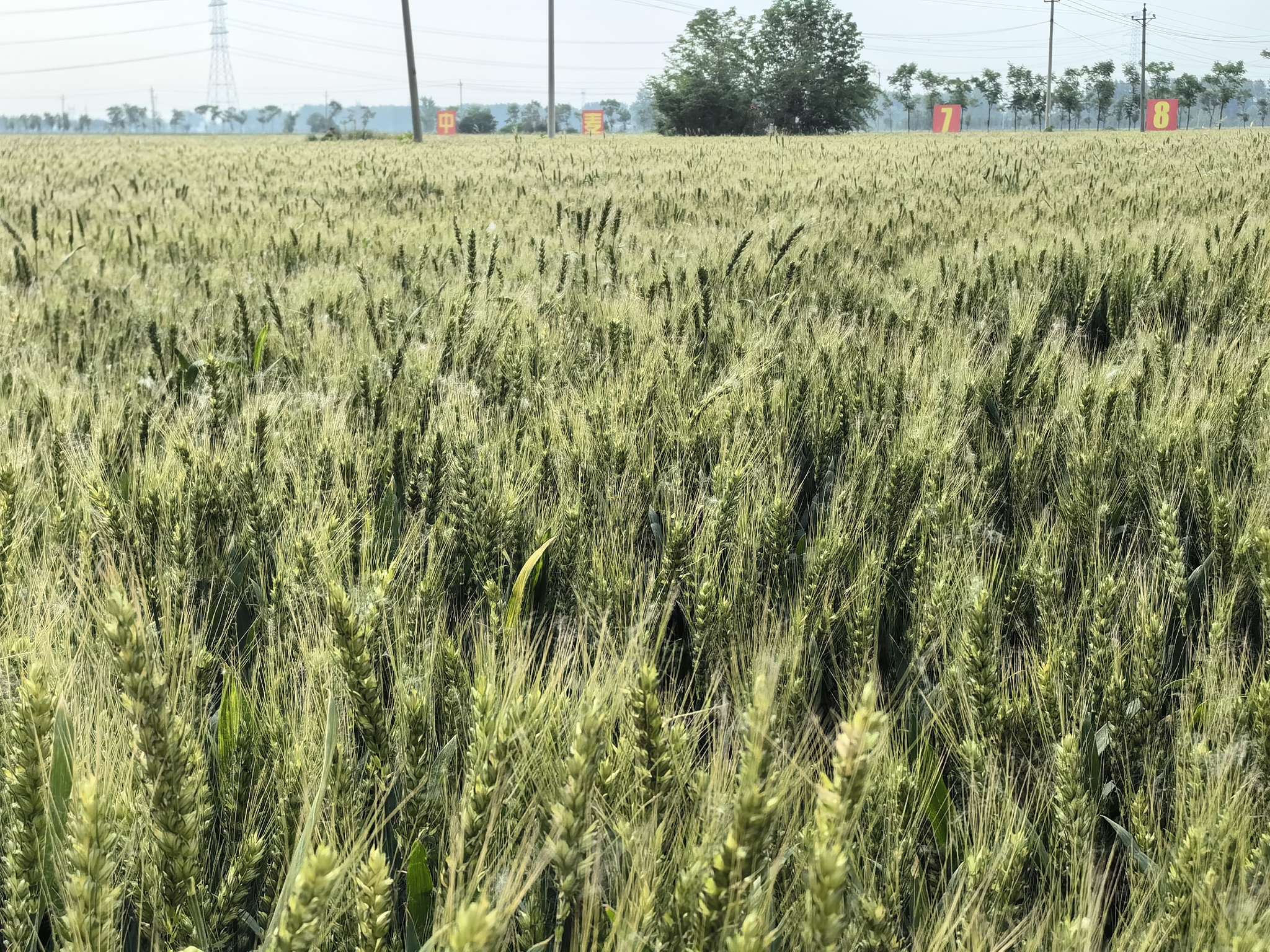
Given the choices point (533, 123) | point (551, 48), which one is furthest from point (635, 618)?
point (533, 123)

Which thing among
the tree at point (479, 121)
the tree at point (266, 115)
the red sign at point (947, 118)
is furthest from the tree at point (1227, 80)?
the tree at point (266, 115)

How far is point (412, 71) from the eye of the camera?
110 ft

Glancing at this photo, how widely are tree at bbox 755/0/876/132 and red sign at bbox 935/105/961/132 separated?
4256mm

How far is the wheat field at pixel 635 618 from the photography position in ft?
2.72

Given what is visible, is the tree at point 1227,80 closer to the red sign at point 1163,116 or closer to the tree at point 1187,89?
the tree at point 1187,89

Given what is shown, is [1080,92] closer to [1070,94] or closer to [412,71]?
[1070,94]

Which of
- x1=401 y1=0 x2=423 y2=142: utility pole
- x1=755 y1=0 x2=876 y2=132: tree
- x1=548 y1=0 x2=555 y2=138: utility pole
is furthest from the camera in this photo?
x1=755 y1=0 x2=876 y2=132: tree

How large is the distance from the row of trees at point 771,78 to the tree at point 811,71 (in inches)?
1.5

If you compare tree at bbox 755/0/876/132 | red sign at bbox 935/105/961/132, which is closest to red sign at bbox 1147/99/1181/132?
red sign at bbox 935/105/961/132

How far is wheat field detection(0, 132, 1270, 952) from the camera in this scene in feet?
2.72

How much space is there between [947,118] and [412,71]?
119 feet

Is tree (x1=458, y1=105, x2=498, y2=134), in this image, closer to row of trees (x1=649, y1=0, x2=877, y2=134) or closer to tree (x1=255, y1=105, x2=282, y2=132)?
row of trees (x1=649, y1=0, x2=877, y2=134)

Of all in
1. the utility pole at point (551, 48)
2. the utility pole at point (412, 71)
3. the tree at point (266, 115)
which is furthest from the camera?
the tree at point (266, 115)

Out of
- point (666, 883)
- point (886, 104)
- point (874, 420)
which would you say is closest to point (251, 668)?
point (666, 883)
